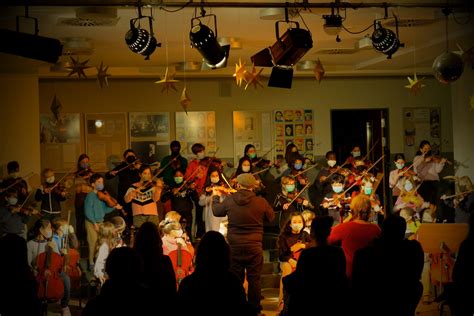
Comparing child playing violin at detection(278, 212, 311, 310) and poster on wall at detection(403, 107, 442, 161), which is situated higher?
poster on wall at detection(403, 107, 442, 161)

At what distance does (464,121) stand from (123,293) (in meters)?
7.51

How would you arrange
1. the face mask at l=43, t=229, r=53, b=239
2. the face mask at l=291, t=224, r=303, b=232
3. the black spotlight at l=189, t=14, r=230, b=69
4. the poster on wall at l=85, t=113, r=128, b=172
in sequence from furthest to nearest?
the poster on wall at l=85, t=113, r=128, b=172 < the face mask at l=43, t=229, r=53, b=239 < the face mask at l=291, t=224, r=303, b=232 < the black spotlight at l=189, t=14, r=230, b=69

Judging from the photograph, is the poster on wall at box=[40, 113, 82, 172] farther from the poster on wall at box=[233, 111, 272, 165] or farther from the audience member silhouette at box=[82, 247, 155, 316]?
the audience member silhouette at box=[82, 247, 155, 316]

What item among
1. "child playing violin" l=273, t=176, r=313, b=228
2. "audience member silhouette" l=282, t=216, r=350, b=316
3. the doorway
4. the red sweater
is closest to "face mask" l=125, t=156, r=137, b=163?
"child playing violin" l=273, t=176, r=313, b=228

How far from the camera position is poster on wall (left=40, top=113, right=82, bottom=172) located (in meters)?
12.0

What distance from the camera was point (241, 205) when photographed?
6.77 meters

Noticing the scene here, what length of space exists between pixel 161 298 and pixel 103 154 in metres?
8.65

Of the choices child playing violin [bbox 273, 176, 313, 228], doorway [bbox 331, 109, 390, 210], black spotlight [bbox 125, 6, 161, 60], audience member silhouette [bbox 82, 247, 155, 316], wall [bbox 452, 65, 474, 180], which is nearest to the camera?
audience member silhouette [bbox 82, 247, 155, 316]

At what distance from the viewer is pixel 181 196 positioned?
9672 mm

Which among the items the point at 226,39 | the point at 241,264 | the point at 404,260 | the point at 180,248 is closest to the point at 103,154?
the point at 226,39

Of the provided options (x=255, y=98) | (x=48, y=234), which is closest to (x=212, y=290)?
(x=48, y=234)

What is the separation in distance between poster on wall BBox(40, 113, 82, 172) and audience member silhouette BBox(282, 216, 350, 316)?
852cm

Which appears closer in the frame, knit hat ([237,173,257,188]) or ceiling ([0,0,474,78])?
knit hat ([237,173,257,188])

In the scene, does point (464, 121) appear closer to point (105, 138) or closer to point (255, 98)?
point (255, 98)
